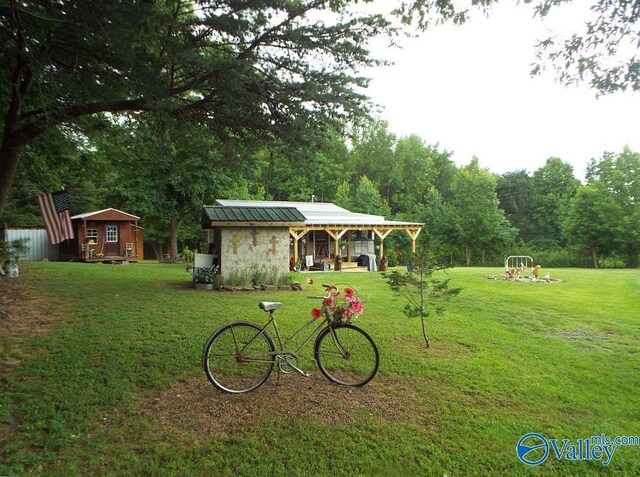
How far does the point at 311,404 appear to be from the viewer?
143 inches

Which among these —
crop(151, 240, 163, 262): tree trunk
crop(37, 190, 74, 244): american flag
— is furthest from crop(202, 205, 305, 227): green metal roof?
crop(151, 240, 163, 262): tree trunk

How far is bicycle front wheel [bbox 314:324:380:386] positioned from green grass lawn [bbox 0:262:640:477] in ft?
0.54

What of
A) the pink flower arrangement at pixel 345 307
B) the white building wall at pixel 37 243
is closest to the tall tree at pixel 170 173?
the pink flower arrangement at pixel 345 307

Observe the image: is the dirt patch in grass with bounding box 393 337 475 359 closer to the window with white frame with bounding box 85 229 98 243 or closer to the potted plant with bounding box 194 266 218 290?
the potted plant with bounding box 194 266 218 290

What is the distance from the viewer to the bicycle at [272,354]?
390 cm

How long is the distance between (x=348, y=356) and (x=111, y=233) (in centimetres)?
2139

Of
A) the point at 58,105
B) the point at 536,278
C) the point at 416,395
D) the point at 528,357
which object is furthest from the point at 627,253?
the point at 58,105

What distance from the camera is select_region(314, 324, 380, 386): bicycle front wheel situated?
162 inches

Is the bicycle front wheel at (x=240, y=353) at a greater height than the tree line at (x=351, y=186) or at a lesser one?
lesser

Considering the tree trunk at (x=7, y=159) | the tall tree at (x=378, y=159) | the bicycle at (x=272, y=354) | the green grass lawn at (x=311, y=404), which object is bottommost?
the green grass lawn at (x=311, y=404)

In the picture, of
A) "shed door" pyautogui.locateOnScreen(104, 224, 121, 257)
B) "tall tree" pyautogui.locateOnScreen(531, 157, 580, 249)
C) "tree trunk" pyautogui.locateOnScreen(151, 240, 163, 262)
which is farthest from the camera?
"tall tree" pyautogui.locateOnScreen(531, 157, 580, 249)

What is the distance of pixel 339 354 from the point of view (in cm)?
449

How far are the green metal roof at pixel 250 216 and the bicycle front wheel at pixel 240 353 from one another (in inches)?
256

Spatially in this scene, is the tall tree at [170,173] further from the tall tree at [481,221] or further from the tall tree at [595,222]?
the tall tree at [595,222]
